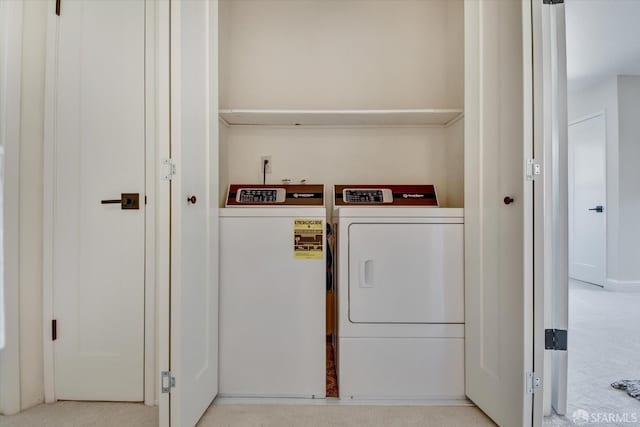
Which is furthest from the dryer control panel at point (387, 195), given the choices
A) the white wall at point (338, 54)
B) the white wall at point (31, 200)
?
the white wall at point (31, 200)

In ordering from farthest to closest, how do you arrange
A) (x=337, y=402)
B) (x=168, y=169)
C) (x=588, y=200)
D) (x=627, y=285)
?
1. (x=588, y=200)
2. (x=627, y=285)
3. (x=337, y=402)
4. (x=168, y=169)

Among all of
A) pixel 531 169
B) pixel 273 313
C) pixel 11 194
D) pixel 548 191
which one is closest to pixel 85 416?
pixel 273 313

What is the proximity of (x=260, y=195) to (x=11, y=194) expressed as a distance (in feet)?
4.00

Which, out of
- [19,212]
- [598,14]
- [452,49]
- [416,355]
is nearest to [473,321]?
[416,355]

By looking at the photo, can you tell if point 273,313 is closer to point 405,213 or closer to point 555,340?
point 405,213

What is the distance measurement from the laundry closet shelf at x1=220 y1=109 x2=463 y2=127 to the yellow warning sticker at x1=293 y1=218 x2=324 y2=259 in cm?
69

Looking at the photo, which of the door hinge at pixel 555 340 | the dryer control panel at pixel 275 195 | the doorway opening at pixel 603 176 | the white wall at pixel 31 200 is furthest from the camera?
the doorway opening at pixel 603 176

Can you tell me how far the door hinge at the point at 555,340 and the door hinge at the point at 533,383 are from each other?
0.19 metres

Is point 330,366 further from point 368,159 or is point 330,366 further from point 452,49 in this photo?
point 452,49

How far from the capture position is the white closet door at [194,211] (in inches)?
51.9

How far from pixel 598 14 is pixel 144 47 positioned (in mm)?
3603

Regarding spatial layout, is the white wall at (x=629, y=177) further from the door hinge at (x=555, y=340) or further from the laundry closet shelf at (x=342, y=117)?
the door hinge at (x=555, y=340)

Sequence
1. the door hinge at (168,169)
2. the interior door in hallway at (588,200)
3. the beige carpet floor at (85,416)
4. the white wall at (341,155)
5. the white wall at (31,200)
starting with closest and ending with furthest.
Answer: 1. the door hinge at (168,169)
2. the beige carpet floor at (85,416)
3. the white wall at (31,200)
4. the white wall at (341,155)
5. the interior door in hallway at (588,200)

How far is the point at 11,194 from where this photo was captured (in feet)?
5.37
